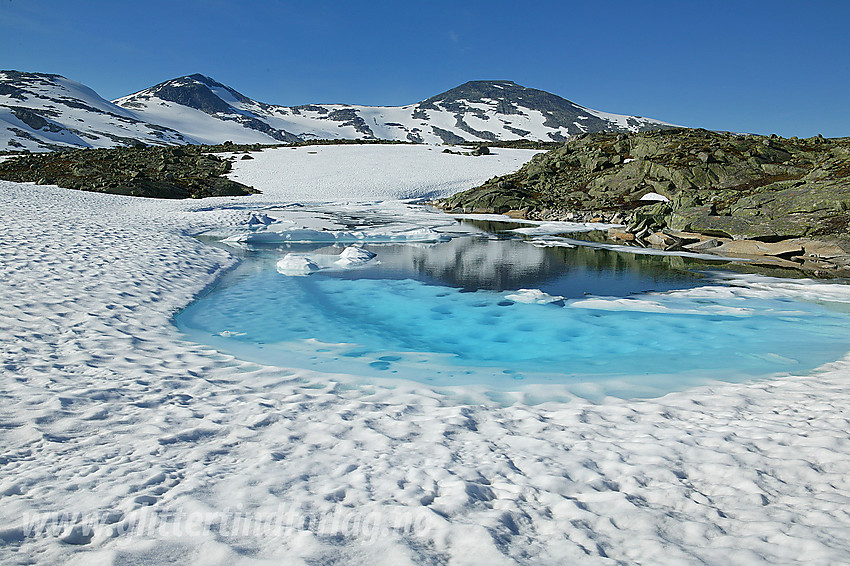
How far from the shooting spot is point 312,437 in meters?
4.63

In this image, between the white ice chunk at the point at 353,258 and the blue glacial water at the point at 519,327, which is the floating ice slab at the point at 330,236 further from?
the blue glacial water at the point at 519,327

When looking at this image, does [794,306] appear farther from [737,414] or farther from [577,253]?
[577,253]

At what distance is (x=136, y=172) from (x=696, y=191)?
165 ft

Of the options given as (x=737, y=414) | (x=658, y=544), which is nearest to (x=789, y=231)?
(x=737, y=414)

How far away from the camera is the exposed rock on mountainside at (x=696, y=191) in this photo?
64.8ft

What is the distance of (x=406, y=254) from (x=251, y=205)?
23003mm

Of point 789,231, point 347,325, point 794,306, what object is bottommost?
point 347,325

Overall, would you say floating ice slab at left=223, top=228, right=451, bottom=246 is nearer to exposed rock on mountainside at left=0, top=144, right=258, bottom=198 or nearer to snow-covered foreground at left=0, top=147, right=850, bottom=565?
snow-covered foreground at left=0, top=147, right=850, bottom=565

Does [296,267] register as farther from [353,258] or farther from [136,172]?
[136,172]

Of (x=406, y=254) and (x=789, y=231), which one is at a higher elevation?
(x=789, y=231)

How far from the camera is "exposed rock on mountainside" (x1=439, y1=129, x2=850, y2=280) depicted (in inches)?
778

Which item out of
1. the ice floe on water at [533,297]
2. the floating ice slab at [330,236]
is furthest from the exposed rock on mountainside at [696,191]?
the ice floe on water at [533,297]

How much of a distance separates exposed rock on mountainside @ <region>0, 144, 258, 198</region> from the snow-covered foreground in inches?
1490

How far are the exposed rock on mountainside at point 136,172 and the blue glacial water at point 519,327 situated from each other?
3157 cm
